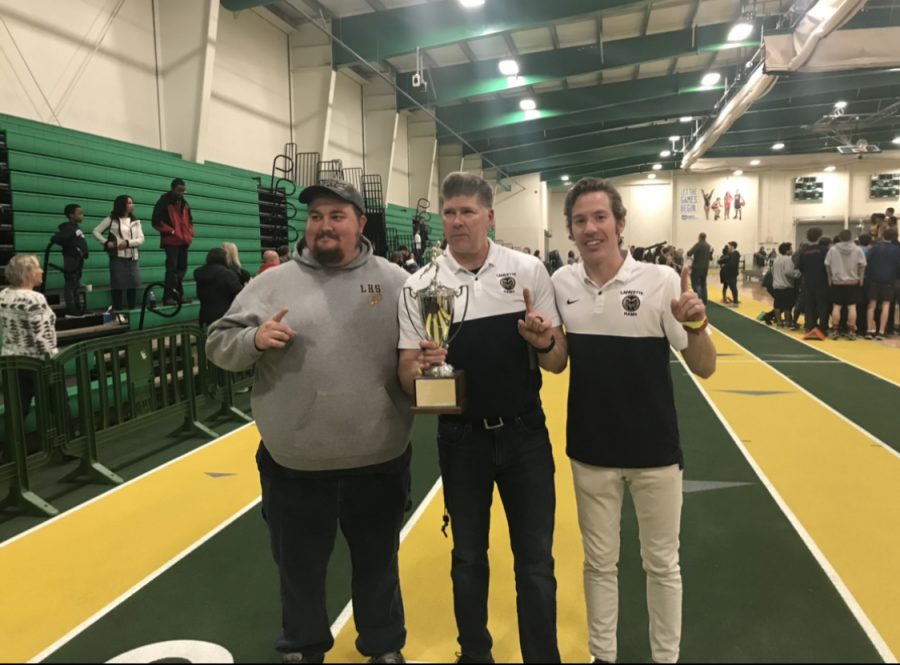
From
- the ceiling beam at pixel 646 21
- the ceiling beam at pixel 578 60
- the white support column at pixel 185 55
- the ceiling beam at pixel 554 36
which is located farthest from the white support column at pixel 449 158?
the white support column at pixel 185 55

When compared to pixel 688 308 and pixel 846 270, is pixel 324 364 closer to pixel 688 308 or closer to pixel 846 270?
pixel 688 308

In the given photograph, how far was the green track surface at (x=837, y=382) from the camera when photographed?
621cm

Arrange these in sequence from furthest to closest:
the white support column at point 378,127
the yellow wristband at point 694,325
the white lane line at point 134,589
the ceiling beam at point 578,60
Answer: the white support column at point 378,127 → the ceiling beam at point 578,60 → the white lane line at point 134,589 → the yellow wristband at point 694,325

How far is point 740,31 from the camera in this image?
13.7 m

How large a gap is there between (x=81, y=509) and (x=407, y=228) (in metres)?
17.2

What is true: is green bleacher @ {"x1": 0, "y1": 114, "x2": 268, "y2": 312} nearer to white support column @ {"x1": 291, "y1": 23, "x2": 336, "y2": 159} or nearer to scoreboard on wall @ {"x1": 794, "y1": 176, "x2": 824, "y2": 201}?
white support column @ {"x1": 291, "y1": 23, "x2": 336, "y2": 159}

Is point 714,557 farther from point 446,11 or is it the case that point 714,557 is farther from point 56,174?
point 446,11

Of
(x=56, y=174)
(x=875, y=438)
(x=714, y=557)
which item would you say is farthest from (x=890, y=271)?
(x=56, y=174)

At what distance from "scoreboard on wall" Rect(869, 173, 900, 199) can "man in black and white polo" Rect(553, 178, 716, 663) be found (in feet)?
131

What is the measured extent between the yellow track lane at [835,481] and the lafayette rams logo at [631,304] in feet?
6.03

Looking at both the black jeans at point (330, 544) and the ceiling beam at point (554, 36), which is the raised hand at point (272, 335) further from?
the ceiling beam at point (554, 36)

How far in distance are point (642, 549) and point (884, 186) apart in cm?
4067

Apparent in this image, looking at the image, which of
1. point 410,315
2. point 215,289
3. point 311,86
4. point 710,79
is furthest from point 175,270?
point 710,79

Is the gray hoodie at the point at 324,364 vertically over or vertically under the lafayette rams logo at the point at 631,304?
under
